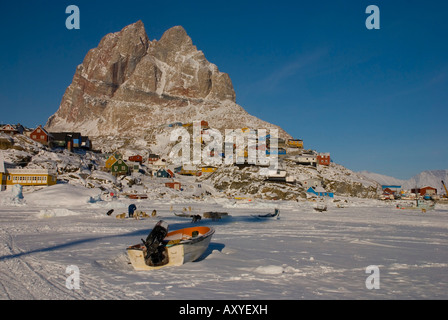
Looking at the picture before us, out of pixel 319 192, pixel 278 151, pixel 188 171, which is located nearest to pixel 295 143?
pixel 278 151

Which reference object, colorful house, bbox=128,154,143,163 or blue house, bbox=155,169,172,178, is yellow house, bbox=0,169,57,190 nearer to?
blue house, bbox=155,169,172,178

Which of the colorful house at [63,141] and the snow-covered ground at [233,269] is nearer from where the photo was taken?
the snow-covered ground at [233,269]

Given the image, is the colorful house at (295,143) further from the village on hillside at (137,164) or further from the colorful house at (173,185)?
the colorful house at (173,185)

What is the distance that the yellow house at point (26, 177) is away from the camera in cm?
6009

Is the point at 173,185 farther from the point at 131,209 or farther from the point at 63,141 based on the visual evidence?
the point at 131,209

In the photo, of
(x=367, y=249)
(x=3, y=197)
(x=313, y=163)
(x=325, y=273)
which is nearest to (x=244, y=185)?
(x=313, y=163)

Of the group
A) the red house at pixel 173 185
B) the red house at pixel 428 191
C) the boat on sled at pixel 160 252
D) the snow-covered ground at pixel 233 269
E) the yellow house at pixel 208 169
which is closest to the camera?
the snow-covered ground at pixel 233 269

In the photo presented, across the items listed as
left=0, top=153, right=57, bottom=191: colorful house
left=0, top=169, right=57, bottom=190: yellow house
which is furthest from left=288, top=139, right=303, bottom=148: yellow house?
left=0, top=153, right=57, bottom=191: colorful house

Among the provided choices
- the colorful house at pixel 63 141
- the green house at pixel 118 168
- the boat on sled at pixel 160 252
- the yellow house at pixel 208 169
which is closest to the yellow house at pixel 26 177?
the green house at pixel 118 168

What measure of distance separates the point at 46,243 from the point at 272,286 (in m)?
12.9

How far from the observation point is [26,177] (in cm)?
6125

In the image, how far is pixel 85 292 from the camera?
30.8 feet
